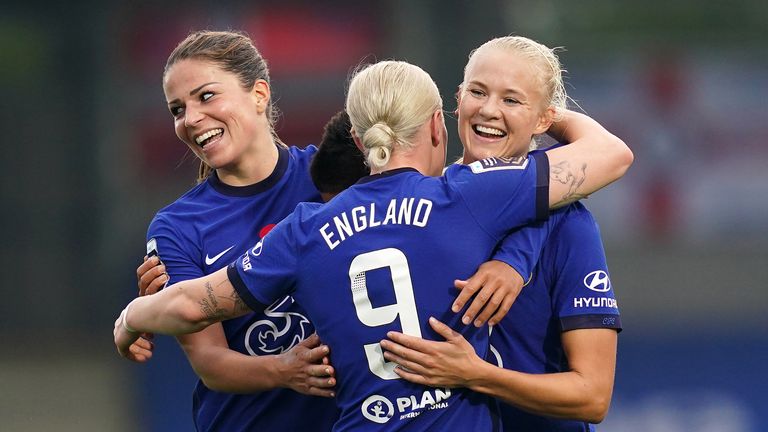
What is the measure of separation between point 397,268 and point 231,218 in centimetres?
79

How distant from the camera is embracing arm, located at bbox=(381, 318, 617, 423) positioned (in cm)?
267

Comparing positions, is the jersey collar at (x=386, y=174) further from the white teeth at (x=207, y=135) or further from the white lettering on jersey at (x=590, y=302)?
the white teeth at (x=207, y=135)

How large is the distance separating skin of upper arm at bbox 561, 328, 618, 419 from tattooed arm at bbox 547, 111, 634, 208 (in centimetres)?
32

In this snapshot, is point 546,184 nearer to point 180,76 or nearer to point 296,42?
point 180,76

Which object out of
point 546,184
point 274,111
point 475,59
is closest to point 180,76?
point 274,111

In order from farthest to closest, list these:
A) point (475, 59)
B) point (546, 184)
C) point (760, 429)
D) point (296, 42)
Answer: point (296, 42) → point (760, 429) → point (475, 59) → point (546, 184)

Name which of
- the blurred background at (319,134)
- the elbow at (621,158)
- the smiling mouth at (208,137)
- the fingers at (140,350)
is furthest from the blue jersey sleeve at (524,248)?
the blurred background at (319,134)

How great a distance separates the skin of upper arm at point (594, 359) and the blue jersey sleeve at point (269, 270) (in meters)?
0.69

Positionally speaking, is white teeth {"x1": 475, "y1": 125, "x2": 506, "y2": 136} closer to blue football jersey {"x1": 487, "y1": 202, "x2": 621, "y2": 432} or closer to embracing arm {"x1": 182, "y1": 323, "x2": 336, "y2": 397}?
blue football jersey {"x1": 487, "y1": 202, "x2": 621, "y2": 432}

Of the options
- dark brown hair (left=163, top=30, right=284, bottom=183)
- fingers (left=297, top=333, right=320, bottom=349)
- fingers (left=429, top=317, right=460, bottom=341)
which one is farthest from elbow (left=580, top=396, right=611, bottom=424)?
dark brown hair (left=163, top=30, right=284, bottom=183)

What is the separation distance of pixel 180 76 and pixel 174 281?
0.60 metres

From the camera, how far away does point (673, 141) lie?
805cm

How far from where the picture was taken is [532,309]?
292cm

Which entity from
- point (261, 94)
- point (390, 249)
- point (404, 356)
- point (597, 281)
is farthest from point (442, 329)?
point (261, 94)
